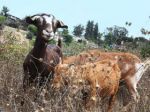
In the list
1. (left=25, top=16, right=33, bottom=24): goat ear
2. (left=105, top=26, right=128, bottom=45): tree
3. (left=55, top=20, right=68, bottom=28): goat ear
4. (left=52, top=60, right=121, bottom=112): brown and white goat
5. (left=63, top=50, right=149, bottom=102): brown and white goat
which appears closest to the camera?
(left=52, top=60, right=121, bottom=112): brown and white goat

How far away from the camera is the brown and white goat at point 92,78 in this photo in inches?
331

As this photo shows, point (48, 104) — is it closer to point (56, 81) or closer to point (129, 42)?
point (56, 81)

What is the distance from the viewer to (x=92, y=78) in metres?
9.55

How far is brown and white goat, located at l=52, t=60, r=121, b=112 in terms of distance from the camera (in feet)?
27.6

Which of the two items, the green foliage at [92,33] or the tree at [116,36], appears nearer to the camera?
the tree at [116,36]

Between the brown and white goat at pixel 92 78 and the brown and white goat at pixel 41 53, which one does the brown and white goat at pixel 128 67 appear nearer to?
the brown and white goat at pixel 41 53

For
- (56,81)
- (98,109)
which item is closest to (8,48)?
(56,81)

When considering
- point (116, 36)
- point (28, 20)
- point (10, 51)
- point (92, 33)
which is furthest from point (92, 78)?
point (92, 33)

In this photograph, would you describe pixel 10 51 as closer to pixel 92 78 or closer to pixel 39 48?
pixel 39 48

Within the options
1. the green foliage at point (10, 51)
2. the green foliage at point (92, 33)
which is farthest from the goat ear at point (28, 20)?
the green foliage at point (92, 33)

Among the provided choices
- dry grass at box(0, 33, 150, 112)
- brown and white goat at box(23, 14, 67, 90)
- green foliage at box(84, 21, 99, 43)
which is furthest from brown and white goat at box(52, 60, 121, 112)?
green foliage at box(84, 21, 99, 43)

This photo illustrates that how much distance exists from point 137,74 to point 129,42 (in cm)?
429

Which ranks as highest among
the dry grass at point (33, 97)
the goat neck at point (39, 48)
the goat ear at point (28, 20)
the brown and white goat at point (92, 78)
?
the goat ear at point (28, 20)

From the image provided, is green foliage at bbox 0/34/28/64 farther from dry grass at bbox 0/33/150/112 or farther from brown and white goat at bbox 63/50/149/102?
brown and white goat at bbox 63/50/149/102
